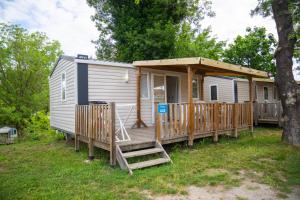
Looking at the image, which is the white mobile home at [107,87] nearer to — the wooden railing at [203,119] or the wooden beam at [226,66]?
the wooden railing at [203,119]

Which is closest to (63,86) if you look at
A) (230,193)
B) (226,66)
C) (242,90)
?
(226,66)

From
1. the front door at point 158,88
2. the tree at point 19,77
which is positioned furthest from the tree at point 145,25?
the tree at point 19,77

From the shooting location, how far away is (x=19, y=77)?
14383 mm

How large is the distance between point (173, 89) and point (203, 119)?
3.08 metres

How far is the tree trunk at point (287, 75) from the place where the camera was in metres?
6.53

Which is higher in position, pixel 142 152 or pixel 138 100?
pixel 138 100

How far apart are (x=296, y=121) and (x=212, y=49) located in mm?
15652

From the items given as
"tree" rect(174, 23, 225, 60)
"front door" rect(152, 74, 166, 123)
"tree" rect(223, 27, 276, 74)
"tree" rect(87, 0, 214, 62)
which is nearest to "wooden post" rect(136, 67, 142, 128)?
"front door" rect(152, 74, 166, 123)

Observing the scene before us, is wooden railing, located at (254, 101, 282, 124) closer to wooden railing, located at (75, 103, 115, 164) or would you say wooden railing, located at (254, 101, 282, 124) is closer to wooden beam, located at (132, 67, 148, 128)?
wooden beam, located at (132, 67, 148, 128)

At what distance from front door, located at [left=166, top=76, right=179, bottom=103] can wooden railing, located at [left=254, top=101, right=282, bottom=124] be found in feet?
17.3

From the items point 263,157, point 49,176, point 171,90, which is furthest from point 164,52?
point 49,176

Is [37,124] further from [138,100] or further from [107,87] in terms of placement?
[138,100]

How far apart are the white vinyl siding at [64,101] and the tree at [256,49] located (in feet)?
58.0

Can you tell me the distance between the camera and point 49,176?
14.1ft
